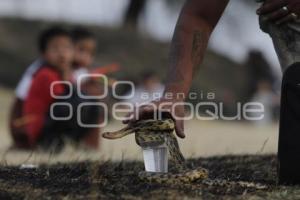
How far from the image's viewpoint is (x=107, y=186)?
3.66 metres

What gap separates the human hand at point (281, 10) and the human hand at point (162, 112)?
615 mm

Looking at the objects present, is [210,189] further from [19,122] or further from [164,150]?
[19,122]

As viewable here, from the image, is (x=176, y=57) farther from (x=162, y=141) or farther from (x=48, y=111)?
(x=48, y=111)

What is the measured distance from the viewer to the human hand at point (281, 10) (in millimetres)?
4176

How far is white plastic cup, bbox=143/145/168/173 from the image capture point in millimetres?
3898

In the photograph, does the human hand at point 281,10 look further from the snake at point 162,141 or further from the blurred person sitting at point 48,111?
the blurred person sitting at point 48,111

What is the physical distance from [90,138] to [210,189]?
6662 mm

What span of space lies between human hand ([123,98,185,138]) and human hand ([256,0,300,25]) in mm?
→ 615

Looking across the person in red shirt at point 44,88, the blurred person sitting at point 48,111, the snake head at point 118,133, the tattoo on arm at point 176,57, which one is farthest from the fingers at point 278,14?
the person in red shirt at point 44,88

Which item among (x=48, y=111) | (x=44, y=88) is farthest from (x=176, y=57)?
(x=44, y=88)

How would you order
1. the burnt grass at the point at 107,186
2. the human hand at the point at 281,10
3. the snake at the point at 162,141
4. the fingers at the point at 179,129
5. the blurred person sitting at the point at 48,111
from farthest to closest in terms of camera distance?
the blurred person sitting at the point at 48,111, the human hand at the point at 281,10, the fingers at the point at 179,129, the snake at the point at 162,141, the burnt grass at the point at 107,186

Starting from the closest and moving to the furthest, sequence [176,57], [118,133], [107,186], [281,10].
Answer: [107,186] < [118,133] < [281,10] < [176,57]

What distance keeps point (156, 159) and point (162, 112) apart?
0.20m

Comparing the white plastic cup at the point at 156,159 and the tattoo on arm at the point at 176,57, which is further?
the tattoo on arm at the point at 176,57
